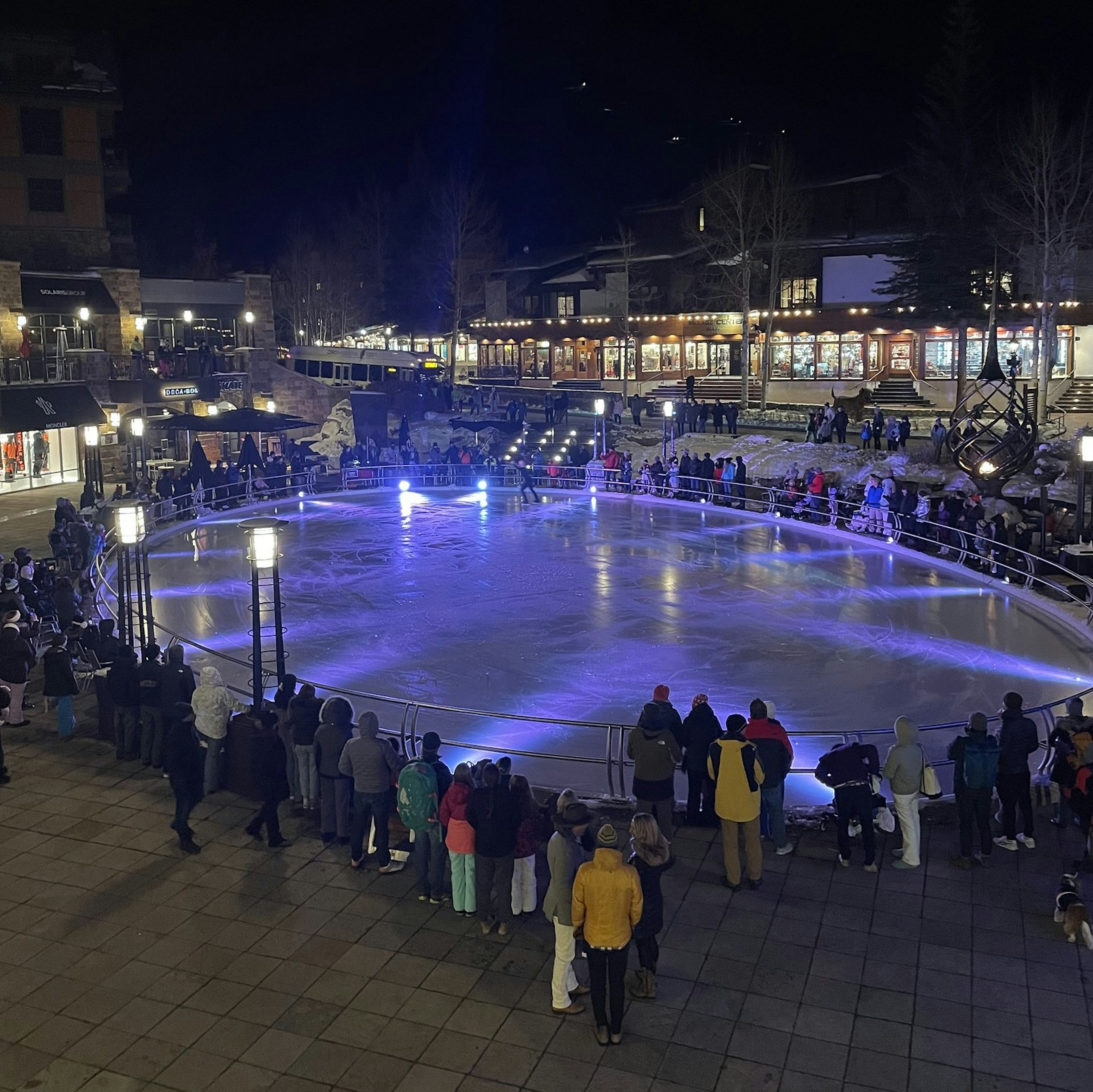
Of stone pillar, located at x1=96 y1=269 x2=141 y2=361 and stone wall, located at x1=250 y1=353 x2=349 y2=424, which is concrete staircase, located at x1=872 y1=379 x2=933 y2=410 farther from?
stone pillar, located at x1=96 y1=269 x2=141 y2=361

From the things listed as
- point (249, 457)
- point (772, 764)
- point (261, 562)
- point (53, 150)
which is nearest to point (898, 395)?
point (249, 457)

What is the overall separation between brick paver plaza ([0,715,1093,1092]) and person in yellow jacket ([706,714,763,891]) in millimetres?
189

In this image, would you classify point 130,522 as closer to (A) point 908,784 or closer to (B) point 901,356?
(A) point 908,784

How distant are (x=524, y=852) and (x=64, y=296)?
112 ft

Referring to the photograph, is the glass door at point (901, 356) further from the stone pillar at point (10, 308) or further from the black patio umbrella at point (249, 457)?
the stone pillar at point (10, 308)

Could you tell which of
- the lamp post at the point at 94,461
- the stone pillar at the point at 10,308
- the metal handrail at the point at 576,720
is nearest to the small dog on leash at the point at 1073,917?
the metal handrail at the point at 576,720

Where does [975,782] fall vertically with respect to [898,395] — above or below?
below

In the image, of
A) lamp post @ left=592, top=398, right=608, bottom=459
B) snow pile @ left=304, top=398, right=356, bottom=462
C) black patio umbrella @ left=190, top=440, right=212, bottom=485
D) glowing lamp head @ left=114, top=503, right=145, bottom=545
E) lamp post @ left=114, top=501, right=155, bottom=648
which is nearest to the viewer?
lamp post @ left=114, top=501, right=155, bottom=648

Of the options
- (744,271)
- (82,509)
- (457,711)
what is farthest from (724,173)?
(457,711)

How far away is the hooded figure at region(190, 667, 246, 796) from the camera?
10648 mm

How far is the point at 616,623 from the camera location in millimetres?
18578

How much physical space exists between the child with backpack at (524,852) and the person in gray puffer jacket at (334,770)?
5.87ft

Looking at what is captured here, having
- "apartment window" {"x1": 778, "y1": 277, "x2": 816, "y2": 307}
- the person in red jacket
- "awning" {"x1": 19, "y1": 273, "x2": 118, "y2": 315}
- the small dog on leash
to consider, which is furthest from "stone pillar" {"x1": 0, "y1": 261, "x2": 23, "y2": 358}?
"apartment window" {"x1": 778, "y1": 277, "x2": 816, "y2": 307}

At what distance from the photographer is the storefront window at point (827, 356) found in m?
52.7
